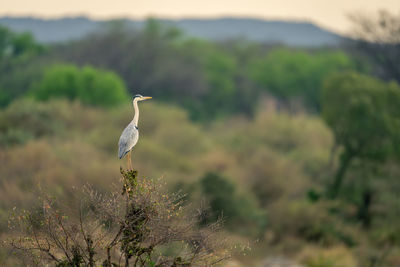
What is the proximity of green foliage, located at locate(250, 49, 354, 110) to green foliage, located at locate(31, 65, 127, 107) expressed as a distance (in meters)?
25.8

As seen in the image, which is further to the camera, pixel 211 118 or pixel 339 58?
pixel 339 58

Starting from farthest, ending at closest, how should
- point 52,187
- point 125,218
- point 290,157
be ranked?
point 290,157 → point 52,187 → point 125,218

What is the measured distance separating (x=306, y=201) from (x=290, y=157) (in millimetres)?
6353

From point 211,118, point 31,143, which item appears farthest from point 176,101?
point 31,143

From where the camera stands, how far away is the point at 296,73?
226 ft

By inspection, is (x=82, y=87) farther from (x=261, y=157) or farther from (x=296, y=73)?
(x=296, y=73)

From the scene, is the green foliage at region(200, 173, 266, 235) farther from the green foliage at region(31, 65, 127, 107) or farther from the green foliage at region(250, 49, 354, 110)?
the green foliage at region(250, 49, 354, 110)

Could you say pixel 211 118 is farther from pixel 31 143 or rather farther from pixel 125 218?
pixel 125 218

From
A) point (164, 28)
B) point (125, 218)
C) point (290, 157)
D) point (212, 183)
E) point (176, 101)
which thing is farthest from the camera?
point (164, 28)

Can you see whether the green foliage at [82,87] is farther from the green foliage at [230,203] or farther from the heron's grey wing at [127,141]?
the heron's grey wing at [127,141]

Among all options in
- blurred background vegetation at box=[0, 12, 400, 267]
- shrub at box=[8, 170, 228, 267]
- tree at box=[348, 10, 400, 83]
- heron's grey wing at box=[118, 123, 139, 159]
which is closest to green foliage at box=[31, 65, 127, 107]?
blurred background vegetation at box=[0, 12, 400, 267]

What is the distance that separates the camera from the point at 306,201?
29.4m

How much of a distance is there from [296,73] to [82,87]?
32.0m

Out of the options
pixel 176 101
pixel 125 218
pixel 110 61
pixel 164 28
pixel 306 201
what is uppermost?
pixel 164 28
